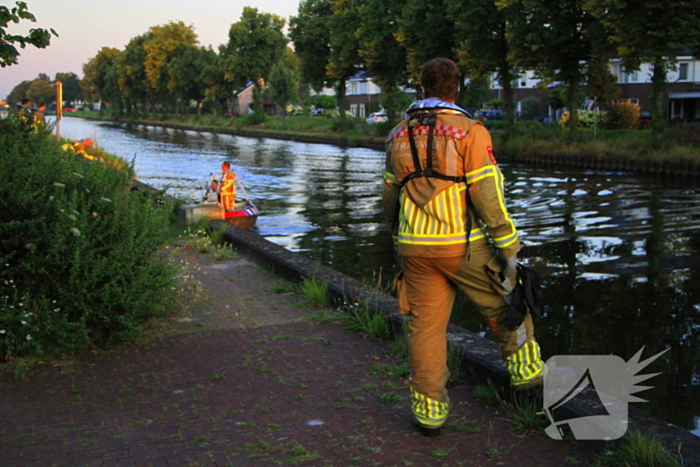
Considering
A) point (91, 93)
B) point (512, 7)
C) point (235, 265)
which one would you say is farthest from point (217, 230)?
point (91, 93)

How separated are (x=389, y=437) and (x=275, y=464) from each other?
2.21 feet

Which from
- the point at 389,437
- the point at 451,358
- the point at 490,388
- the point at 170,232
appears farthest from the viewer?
the point at 170,232

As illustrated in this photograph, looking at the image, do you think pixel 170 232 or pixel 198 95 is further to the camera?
pixel 198 95

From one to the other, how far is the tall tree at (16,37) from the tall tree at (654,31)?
23320 millimetres

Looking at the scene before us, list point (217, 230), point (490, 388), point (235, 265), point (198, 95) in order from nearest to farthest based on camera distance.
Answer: point (490, 388)
point (235, 265)
point (217, 230)
point (198, 95)

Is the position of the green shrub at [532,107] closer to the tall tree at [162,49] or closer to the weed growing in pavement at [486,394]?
the tall tree at [162,49]

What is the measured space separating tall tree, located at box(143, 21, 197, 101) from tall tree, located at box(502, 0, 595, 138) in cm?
7712

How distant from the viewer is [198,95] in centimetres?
9825

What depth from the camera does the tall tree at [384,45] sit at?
160ft

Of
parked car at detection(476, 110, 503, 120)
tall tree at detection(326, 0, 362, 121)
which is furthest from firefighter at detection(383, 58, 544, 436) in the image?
parked car at detection(476, 110, 503, 120)

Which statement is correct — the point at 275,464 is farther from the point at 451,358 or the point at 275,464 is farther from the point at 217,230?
the point at 217,230

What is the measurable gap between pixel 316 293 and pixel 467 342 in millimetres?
2145

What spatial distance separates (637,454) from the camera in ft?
12.4

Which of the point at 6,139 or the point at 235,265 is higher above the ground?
the point at 6,139
